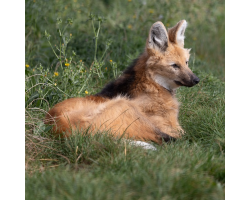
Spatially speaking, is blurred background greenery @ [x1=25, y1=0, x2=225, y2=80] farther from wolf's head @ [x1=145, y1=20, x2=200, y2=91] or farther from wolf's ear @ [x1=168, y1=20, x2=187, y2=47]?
wolf's head @ [x1=145, y1=20, x2=200, y2=91]

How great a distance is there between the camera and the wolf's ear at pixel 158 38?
398 centimetres

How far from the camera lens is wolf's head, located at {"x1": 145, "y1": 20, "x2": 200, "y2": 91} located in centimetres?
397

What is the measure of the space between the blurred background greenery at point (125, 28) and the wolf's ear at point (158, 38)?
1.47 metres

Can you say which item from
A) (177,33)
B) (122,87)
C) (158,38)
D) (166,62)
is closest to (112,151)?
(122,87)

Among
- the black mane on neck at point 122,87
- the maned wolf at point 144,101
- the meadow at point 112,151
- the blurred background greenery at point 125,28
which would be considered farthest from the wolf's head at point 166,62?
the blurred background greenery at point 125,28

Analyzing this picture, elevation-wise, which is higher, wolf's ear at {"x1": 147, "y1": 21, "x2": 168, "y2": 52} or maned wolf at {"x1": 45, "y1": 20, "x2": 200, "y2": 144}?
wolf's ear at {"x1": 147, "y1": 21, "x2": 168, "y2": 52}

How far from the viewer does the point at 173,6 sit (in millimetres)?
7941

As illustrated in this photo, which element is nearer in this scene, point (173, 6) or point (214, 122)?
point (214, 122)

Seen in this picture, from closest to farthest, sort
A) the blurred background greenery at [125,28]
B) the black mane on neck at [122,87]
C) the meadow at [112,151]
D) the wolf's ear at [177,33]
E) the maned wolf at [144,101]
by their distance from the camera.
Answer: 1. the meadow at [112,151]
2. the maned wolf at [144,101]
3. the black mane on neck at [122,87]
4. the wolf's ear at [177,33]
5. the blurred background greenery at [125,28]

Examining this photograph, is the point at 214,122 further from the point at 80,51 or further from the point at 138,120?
the point at 80,51

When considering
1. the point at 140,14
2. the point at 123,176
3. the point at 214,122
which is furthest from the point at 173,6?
the point at 123,176

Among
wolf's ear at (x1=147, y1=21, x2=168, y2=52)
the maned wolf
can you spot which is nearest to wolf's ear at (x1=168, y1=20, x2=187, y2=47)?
the maned wolf

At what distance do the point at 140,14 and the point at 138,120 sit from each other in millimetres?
4979

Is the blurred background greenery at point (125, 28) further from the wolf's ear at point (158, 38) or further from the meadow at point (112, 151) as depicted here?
the wolf's ear at point (158, 38)
